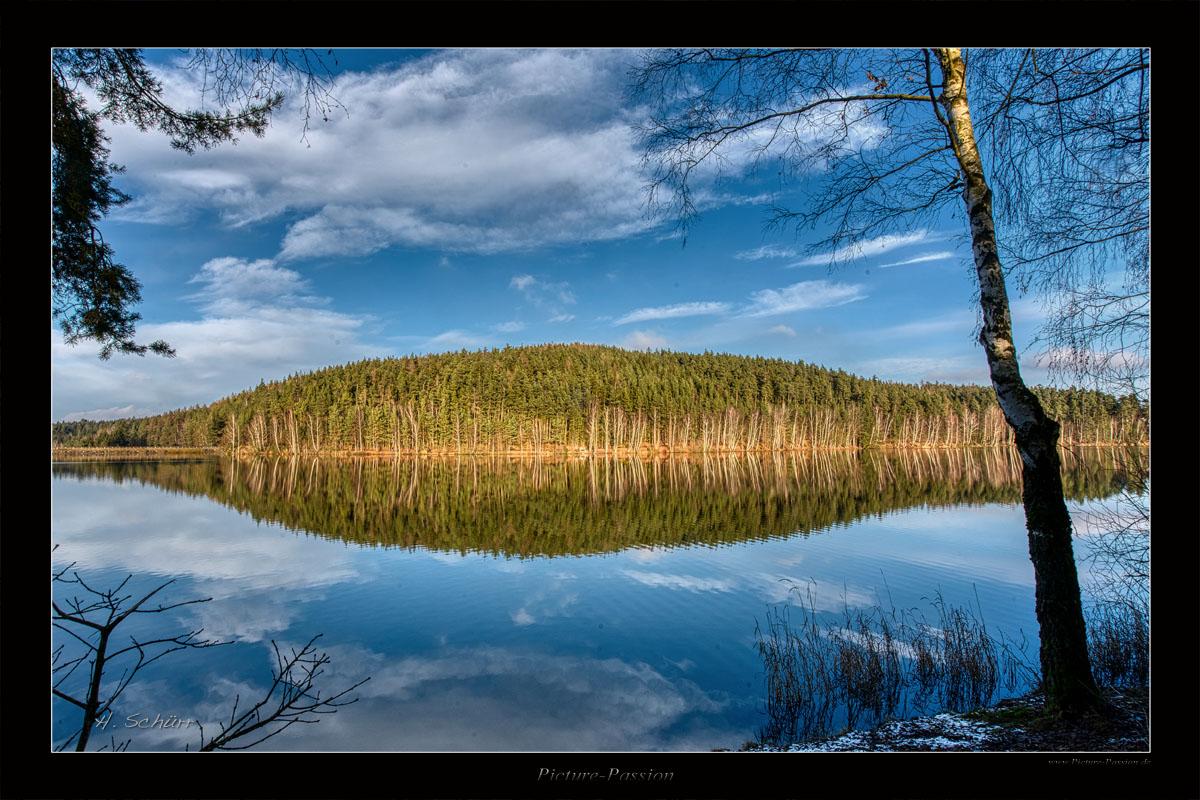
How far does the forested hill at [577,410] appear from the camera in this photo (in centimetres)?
5391

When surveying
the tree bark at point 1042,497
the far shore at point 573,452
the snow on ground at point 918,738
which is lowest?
the far shore at point 573,452

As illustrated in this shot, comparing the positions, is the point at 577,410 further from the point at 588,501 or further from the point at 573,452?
the point at 588,501

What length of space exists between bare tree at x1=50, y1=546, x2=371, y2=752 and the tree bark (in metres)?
3.13

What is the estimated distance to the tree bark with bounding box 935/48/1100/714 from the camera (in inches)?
105

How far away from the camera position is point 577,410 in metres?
61.1

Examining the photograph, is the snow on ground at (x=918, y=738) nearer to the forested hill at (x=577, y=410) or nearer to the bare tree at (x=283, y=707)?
the bare tree at (x=283, y=707)

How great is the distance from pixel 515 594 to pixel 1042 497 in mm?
7840

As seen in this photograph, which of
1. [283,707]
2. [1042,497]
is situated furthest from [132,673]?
[1042,497]

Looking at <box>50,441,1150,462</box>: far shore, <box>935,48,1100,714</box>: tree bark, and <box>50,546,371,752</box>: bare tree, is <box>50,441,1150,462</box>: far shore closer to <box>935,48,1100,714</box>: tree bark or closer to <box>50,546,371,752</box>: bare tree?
<box>50,546,371,752</box>: bare tree

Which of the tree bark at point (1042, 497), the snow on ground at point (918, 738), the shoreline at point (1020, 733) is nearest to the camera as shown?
the shoreline at point (1020, 733)

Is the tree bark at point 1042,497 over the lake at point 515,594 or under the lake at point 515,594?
over

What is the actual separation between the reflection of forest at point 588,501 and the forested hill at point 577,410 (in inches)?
691

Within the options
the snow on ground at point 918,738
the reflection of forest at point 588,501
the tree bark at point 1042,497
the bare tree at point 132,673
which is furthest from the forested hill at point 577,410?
the tree bark at point 1042,497
